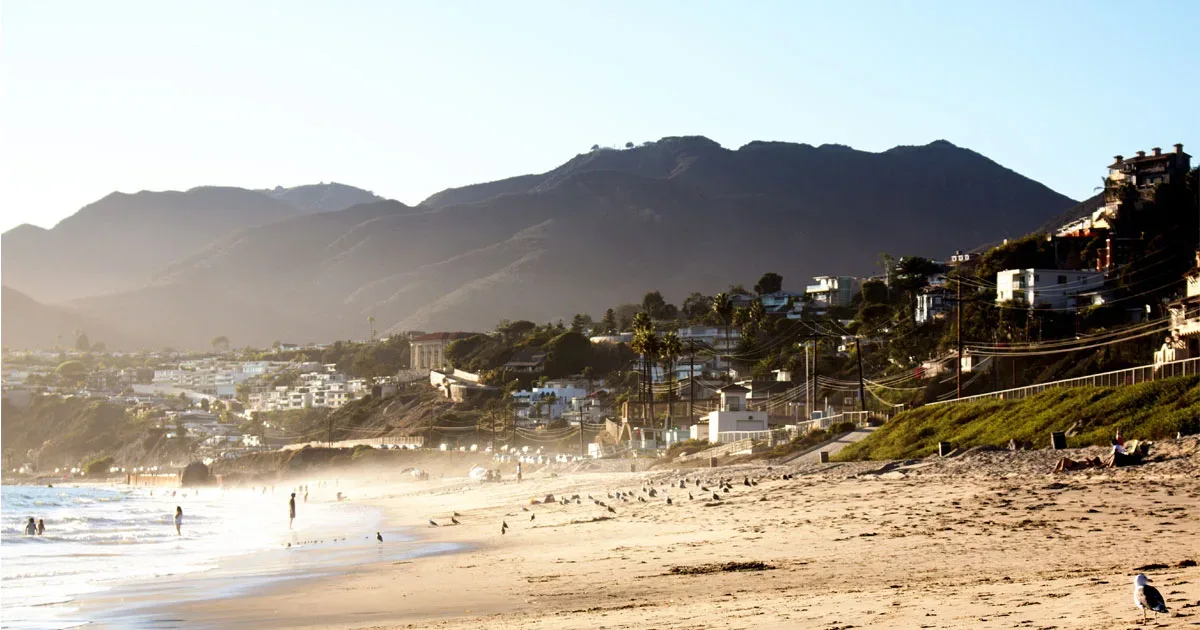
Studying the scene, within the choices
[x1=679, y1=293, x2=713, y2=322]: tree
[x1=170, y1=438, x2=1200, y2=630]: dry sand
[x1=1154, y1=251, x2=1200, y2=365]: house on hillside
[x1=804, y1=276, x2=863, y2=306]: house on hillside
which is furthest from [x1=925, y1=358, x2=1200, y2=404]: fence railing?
[x1=679, y1=293, x2=713, y2=322]: tree

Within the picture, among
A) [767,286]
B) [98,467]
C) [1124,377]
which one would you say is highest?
[767,286]

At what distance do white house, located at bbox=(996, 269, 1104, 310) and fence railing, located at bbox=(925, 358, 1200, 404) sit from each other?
3003 centimetres

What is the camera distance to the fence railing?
3888 centimetres

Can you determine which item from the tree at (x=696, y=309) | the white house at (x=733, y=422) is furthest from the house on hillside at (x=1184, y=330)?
the tree at (x=696, y=309)

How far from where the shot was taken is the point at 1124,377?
42594 mm

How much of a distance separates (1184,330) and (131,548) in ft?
153

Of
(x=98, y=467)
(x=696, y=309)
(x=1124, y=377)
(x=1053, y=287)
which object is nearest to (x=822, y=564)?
(x=1124, y=377)

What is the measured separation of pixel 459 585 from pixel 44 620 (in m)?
6.23

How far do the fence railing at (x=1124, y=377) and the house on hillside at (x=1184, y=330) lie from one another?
9830mm

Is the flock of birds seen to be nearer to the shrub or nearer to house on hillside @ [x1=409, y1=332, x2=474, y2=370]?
house on hillside @ [x1=409, y1=332, x2=474, y2=370]

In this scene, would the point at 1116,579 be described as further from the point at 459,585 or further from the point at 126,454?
the point at 126,454

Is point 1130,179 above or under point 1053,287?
above

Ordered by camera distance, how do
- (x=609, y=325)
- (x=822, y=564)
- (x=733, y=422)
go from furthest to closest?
(x=609, y=325), (x=733, y=422), (x=822, y=564)

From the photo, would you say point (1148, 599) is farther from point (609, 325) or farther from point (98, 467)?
point (98, 467)
